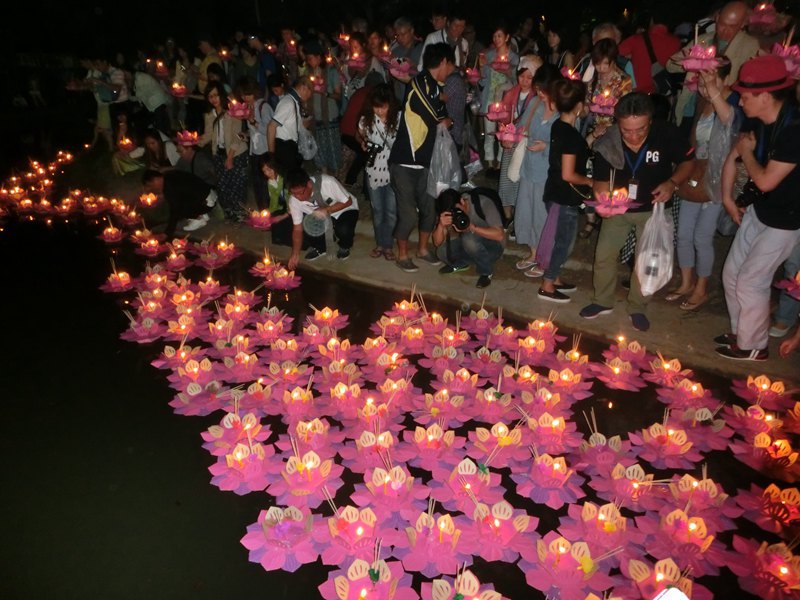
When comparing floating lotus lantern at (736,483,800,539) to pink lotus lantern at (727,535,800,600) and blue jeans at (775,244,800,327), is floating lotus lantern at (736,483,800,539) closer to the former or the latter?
pink lotus lantern at (727,535,800,600)

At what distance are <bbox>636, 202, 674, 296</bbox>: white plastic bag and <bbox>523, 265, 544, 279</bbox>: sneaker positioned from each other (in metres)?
1.16

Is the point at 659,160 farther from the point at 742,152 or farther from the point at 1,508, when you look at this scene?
the point at 1,508

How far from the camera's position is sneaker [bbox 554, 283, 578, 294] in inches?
202

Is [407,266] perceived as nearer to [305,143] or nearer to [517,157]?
[517,157]

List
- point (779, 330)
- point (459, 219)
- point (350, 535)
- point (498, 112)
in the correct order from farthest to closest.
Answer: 1. point (498, 112)
2. point (459, 219)
3. point (779, 330)
4. point (350, 535)

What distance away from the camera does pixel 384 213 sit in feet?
19.3

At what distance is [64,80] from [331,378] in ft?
64.2

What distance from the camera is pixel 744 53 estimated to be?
186 inches

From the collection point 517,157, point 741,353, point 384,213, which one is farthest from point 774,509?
point 384,213

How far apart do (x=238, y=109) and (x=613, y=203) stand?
427 cm

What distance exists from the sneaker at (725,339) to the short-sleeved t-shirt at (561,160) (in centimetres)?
147

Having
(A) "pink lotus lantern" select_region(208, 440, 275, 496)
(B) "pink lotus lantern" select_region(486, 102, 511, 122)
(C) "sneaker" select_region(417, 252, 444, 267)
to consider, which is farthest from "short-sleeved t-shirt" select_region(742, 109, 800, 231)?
(A) "pink lotus lantern" select_region(208, 440, 275, 496)

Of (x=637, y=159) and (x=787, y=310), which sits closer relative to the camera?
(x=637, y=159)

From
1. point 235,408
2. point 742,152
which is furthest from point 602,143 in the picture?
point 235,408
